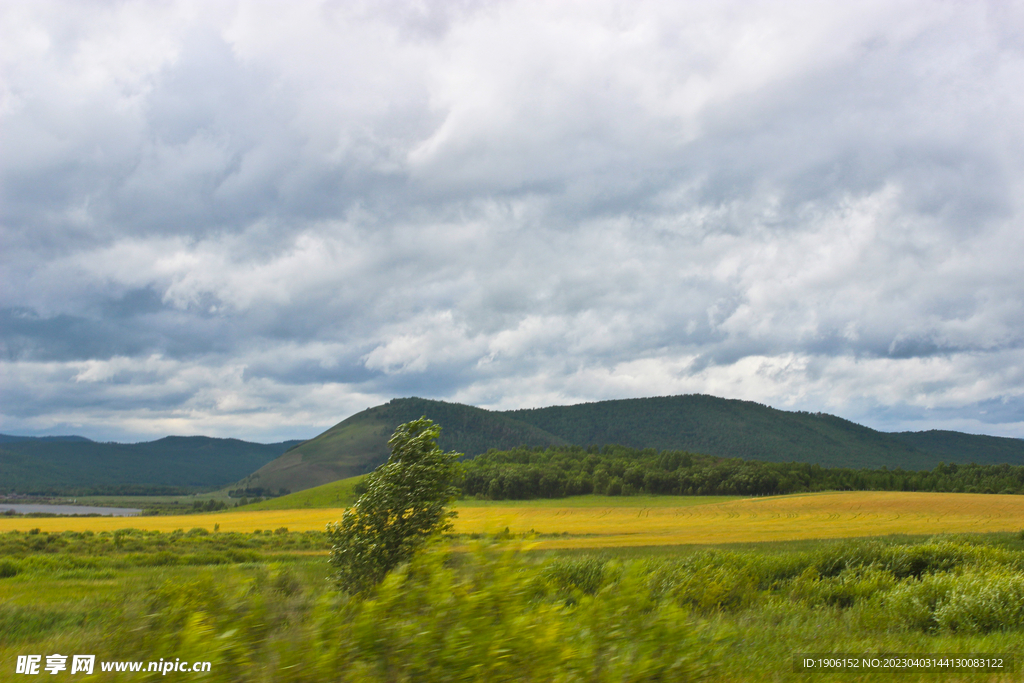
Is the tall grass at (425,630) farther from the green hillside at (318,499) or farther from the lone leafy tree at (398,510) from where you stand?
the green hillside at (318,499)

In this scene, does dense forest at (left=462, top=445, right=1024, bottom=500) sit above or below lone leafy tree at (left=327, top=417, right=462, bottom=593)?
below

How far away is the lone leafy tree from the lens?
1780cm

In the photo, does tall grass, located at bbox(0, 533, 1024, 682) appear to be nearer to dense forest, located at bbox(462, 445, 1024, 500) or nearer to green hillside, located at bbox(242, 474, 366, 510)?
dense forest, located at bbox(462, 445, 1024, 500)

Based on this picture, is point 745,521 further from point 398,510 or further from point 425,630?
point 425,630

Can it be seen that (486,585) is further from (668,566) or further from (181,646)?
(668,566)

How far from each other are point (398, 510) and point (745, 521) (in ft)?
247

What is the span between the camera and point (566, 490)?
461ft

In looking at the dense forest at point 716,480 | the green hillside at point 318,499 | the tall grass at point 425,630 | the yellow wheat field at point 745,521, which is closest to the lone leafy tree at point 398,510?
the tall grass at point 425,630

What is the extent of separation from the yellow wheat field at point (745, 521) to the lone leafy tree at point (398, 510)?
3523 centimetres

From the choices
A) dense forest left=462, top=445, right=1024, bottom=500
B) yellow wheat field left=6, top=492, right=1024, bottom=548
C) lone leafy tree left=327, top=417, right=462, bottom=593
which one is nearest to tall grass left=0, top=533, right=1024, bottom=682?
lone leafy tree left=327, top=417, right=462, bottom=593

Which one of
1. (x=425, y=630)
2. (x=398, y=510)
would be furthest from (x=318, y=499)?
(x=425, y=630)

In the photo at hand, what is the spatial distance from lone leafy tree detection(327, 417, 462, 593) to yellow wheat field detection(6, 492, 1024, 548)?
3523cm

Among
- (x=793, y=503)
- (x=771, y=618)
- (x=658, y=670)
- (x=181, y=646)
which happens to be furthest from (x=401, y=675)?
(x=793, y=503)

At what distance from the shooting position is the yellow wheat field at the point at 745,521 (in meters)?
63.4
